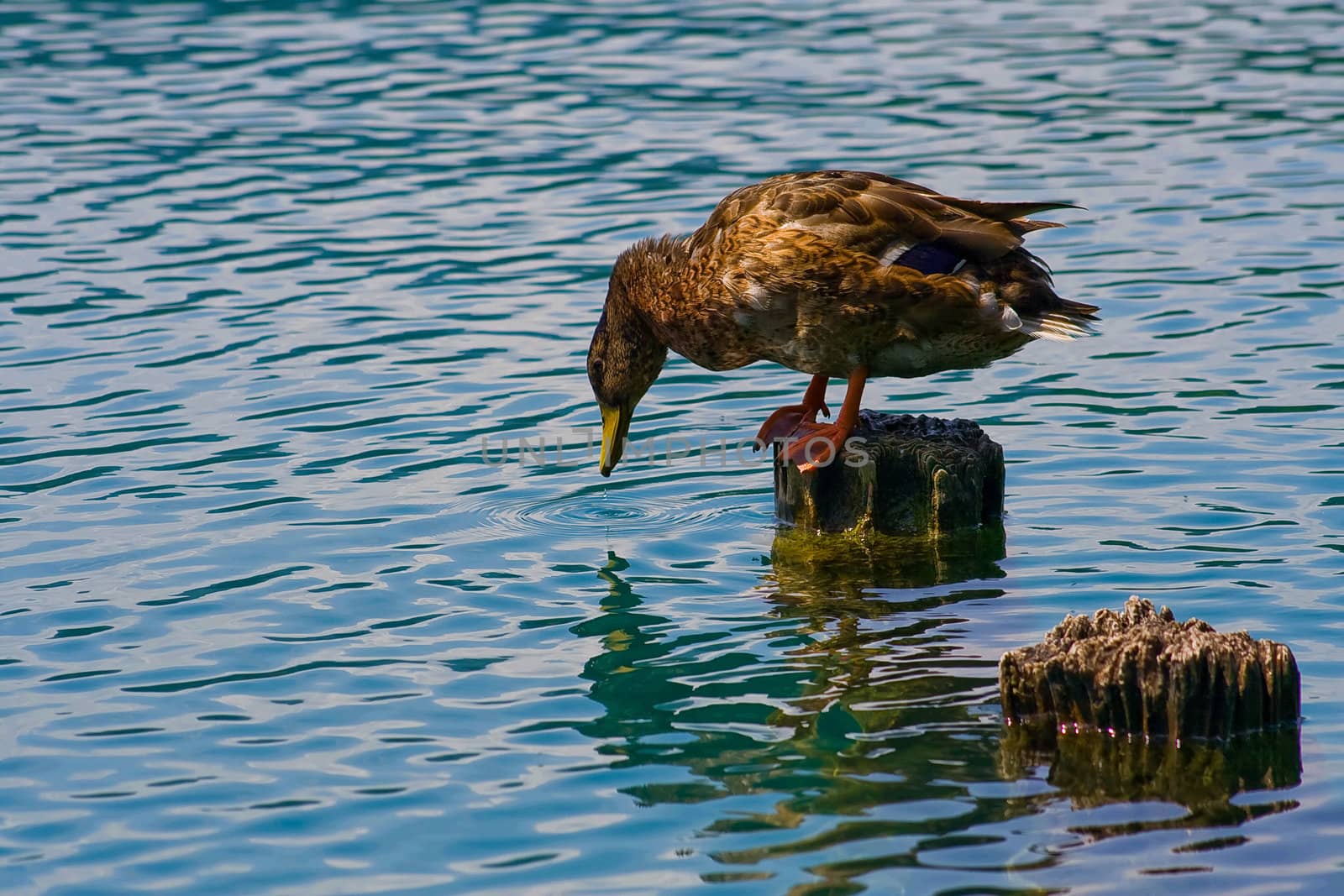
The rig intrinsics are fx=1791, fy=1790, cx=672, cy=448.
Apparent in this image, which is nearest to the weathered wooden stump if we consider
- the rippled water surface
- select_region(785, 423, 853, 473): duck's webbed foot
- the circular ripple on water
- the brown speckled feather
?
the rippled water surface

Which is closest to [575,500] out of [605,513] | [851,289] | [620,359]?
[605,513]

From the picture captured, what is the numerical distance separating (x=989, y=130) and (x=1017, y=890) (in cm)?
1101

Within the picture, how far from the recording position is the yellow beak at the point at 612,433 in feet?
26.5

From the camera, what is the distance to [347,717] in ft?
20.1

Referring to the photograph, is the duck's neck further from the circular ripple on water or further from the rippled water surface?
the rippled water surface

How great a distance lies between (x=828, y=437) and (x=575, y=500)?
69.6 inches

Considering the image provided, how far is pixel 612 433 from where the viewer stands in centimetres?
809

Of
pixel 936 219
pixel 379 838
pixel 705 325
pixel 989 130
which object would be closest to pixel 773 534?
pixel 705 325

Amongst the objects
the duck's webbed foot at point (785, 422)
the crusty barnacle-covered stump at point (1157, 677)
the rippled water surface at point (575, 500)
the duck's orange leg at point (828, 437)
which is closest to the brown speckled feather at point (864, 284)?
the duck's orange leg at point (828, 437)

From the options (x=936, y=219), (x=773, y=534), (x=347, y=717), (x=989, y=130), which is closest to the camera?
(x=347, y=717)

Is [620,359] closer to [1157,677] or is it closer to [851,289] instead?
[851,289]

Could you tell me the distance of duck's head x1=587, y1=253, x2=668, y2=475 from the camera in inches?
309

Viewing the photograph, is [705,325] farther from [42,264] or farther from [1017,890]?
[42,264]

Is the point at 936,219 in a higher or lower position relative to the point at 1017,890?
higher
